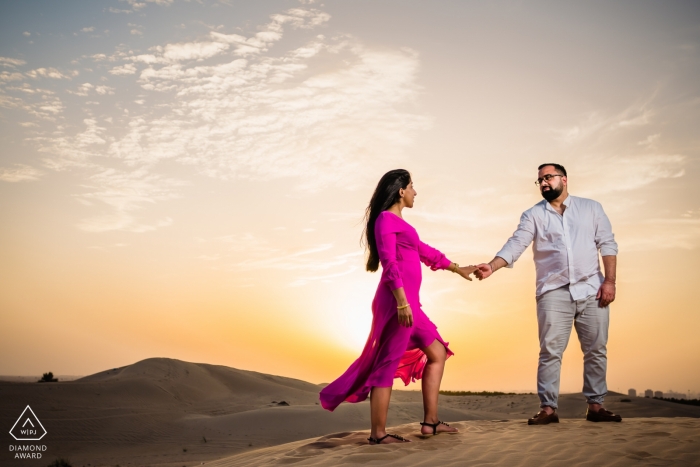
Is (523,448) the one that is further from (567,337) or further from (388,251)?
(388,251)

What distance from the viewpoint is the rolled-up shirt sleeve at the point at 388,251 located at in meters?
6.11

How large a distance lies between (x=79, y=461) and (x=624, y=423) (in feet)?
32.9

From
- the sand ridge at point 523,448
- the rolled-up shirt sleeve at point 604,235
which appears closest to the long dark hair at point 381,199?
the sand ridge at point 523,448

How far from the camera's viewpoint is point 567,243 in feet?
24.9

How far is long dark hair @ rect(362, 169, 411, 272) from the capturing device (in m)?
6.49

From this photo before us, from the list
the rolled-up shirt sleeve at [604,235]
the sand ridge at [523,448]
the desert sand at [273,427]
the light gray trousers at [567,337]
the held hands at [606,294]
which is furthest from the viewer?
the rolled-up shirt sleeve at [604,235]

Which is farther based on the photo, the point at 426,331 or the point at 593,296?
the point at 593,296

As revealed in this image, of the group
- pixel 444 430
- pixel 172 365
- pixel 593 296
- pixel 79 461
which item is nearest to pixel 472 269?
pixel 593 296

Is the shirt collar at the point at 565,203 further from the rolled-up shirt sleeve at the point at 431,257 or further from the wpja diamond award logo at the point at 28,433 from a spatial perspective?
the wpja diamond award logo at the point at 28,433

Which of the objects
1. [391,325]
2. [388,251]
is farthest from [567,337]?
[388,251]

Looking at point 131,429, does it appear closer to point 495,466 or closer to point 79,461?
point 79,461

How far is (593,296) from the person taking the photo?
754 cm

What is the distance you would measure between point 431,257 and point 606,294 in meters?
2.31

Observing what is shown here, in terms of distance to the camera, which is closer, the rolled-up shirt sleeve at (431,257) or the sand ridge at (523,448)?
the sand ridge at (523,448)
